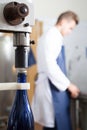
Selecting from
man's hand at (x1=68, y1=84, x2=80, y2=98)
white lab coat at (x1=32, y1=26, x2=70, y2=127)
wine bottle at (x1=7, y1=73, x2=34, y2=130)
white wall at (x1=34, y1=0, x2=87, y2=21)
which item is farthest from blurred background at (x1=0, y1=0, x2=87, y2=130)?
wine bottle at (x1=7, y1=73, x2=34, y2=130)

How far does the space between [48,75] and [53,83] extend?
0.07 meters

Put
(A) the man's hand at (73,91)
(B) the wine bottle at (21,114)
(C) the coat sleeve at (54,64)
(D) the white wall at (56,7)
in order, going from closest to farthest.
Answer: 1. (B) the wine bottle at (21,114)
2. (C) the coat sleeve at (54,64)
3. (A) the man's hand at (73,91)
4. (D) the white wall at (56,7)

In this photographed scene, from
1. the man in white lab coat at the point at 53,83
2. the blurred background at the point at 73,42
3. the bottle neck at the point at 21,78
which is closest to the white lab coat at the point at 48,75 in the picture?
the man in white lab coat at the point at 53,83

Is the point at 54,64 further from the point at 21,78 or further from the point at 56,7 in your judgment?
the point at 21,78

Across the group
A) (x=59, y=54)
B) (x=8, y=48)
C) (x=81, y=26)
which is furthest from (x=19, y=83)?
(x=81, y=26)

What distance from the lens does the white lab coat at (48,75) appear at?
1756 mm

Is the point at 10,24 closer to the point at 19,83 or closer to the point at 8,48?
the point at 19,83

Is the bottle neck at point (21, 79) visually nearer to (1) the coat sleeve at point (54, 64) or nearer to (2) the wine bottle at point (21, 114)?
(2) the wine bottle at point (21, 114)

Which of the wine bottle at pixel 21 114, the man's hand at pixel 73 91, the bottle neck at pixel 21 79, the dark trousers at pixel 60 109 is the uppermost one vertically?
the bottle neck at pixel 21 79

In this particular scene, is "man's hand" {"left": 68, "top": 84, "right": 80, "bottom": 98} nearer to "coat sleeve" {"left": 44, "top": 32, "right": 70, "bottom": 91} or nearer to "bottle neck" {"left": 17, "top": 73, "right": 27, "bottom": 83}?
"coat sleeve" {"left": 44, "top": 32, "right": 70, "bottom": 91}

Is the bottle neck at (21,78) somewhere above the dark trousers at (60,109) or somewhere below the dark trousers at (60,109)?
above

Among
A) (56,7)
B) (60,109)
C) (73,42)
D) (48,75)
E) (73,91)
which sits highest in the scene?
(56,7)

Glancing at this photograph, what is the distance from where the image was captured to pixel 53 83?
1805 millimetres

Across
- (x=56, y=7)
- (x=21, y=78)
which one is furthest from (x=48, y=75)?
(x=21, y=78)
